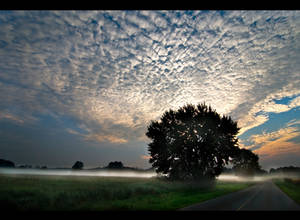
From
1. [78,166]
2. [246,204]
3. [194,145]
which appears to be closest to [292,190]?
[194,145]

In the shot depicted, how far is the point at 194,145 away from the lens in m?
29.9

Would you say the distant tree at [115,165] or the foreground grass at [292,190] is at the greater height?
the distant tree at [115,165]

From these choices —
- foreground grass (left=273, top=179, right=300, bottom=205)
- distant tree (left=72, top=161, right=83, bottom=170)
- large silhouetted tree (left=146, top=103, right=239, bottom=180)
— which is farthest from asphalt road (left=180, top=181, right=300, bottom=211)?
distant tree (left=72, top=161, right=83, bottom=170)

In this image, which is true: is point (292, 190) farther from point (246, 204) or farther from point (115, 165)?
point (115, 165)

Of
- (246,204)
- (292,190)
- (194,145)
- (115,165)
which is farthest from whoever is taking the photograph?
(115,165)

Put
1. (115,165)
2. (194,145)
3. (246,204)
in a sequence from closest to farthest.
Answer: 1. (246,204)
2. (194,145)
3. (115,165)

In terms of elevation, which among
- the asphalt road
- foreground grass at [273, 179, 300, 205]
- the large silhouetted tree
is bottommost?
foreground grass at [273, 179, 300, 205]

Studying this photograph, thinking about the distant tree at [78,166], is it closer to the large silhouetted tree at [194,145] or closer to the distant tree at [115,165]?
the distant tree at [115,165]

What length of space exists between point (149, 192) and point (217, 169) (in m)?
16.0

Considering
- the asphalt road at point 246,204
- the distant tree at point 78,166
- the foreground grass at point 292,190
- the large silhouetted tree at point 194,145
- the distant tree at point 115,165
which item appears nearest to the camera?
the asphalt road at point 246,204

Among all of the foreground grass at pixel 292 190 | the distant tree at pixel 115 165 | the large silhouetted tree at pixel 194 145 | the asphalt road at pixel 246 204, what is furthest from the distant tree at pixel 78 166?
the asphalt road at pixel 246 204

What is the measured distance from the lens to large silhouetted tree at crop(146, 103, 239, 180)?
2975 centimetres

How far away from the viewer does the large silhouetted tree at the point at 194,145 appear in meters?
29.8

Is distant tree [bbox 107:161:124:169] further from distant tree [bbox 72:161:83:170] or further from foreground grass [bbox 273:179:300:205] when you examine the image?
foreground grass [bbox 273:179:300:205]
